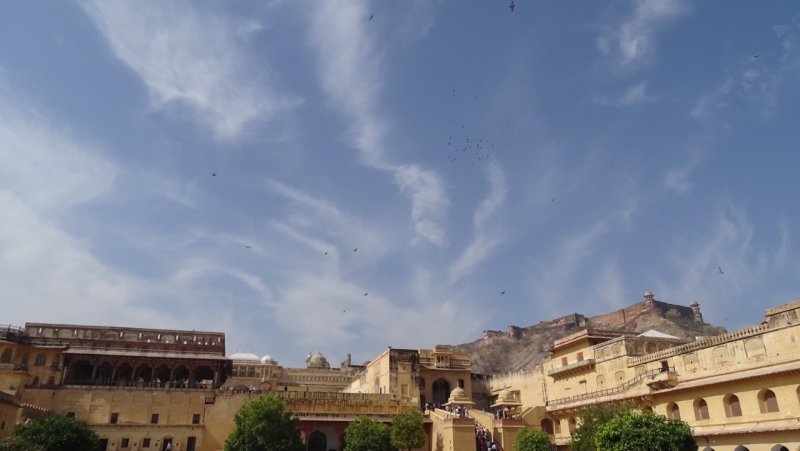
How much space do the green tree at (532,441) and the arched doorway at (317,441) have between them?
13882 millimetres

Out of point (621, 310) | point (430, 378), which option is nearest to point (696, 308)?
point (621, 310)

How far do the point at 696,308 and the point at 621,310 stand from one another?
11.6 m

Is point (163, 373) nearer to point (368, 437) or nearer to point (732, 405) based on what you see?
point (368, 437)

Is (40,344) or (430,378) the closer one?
(40,344)

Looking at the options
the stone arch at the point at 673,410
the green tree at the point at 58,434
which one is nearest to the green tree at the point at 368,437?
the green tree at the point at 58,434

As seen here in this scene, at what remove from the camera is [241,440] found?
3381 centimetres

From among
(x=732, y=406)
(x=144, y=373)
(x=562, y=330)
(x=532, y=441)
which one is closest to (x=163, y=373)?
(x=144, y=373)

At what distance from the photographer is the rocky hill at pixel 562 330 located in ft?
297

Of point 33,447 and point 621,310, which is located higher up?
point 621,310

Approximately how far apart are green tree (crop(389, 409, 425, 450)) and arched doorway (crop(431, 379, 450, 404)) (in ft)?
52.2

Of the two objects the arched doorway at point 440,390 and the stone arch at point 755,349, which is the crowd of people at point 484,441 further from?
the stone arch at point 755,349

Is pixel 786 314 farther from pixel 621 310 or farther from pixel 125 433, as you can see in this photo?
pixel 621 310

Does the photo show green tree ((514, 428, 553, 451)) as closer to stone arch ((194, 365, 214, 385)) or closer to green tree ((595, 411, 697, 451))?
green tree ((595, 411, 697, 451))

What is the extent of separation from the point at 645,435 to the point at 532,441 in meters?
10.1
